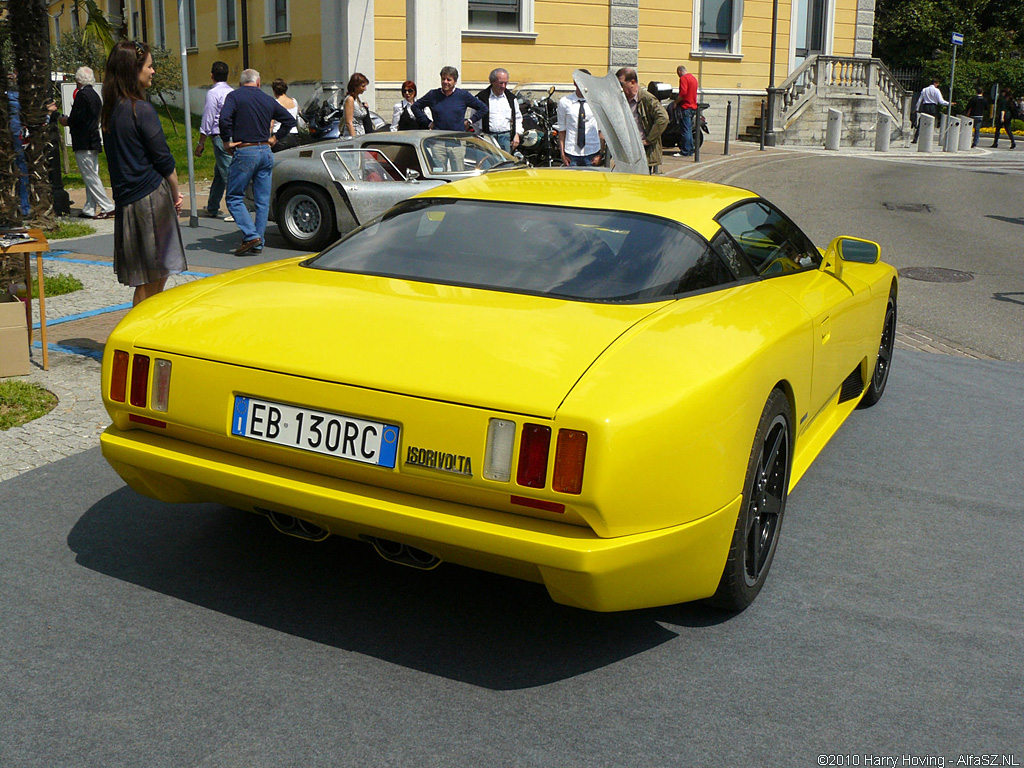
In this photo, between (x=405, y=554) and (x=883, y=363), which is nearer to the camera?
(x=405, y=554)

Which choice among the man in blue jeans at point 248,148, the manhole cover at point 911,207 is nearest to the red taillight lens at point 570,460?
the man in blue jeans at point 248,148

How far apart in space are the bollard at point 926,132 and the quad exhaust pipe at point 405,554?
1118 inches

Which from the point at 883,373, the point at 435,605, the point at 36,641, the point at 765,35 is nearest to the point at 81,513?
the point at 36,641

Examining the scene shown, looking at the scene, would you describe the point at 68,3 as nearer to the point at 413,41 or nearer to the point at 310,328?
the point at 413,41

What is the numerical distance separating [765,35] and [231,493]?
28.7 m

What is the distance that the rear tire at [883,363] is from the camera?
590 cm

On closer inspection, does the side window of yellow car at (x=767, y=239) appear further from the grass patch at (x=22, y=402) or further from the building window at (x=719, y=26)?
the building window at (x=719, y=26)

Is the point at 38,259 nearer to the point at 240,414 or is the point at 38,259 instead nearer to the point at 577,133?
the point at 240,414

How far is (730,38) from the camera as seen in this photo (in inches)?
1125

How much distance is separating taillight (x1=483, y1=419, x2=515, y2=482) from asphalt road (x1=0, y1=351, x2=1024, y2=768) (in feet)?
2.17

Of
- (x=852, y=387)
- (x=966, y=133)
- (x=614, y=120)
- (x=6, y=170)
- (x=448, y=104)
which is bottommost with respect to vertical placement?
(x=852, y=387)

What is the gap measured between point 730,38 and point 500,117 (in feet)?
54.8

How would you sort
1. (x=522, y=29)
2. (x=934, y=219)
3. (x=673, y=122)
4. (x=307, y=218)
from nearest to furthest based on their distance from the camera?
(x=307, y=218)
(x=934, y=219)
(x=673, y=122)
(x=522, y=29)

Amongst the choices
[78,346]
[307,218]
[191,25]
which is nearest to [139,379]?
[78,346]
